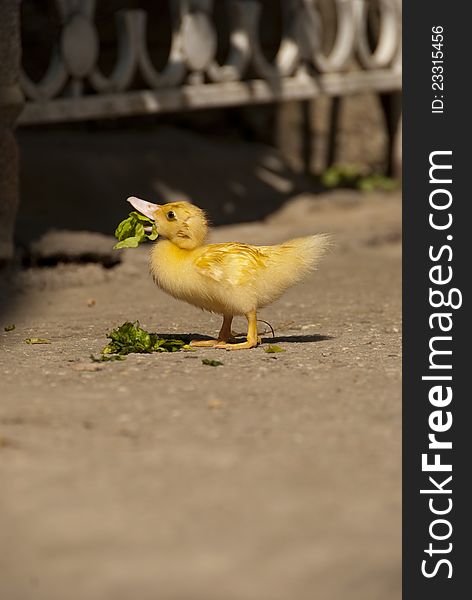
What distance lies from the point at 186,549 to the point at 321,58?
812cm

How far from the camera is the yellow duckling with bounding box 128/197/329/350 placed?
17.4ft

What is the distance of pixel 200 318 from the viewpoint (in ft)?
22.0

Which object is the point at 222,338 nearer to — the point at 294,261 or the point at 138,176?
the point at 294,261

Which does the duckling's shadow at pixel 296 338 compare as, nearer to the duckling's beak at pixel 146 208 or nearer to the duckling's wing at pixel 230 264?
the duckling's wing at pixel 230 264

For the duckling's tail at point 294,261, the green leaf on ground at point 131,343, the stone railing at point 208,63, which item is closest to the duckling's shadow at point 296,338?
the duckling's tail at point 294,261

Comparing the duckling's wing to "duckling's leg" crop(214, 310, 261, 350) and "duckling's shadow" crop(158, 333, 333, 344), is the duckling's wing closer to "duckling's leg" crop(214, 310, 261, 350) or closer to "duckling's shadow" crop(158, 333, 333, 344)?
"duckling's leg" crop(214, 310, 261, 350)

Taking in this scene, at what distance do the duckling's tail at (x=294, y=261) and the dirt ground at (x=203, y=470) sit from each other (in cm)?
33

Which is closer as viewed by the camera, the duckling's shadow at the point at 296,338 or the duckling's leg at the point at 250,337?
the duckling's leg at the point at 250,337

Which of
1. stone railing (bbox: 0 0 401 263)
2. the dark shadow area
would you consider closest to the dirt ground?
stone railing (bbox: 0 0 401 263)

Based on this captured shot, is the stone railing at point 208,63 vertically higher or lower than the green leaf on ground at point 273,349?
higher

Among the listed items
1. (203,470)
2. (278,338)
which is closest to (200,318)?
(278,338)

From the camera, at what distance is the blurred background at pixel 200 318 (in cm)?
325

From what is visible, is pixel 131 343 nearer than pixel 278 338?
Yes

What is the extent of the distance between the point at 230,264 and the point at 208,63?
4517 millimetres
